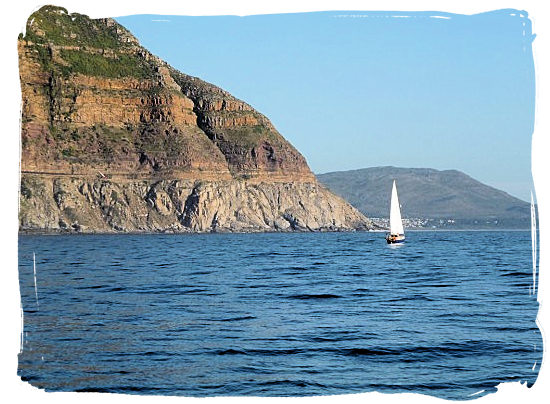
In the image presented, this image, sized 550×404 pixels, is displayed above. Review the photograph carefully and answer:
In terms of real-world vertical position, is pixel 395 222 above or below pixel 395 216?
below

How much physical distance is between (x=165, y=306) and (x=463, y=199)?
111 meters

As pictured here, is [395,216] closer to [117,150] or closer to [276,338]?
[276,338]

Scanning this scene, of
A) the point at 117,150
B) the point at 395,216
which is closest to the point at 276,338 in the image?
the point at 395,216

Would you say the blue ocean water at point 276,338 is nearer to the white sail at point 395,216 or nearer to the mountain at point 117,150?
the white sail at point 395,216

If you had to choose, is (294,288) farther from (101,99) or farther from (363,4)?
(101,99)

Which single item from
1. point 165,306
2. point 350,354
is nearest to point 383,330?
point 350,354

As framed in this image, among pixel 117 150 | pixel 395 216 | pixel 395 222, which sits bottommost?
pixel 395 222

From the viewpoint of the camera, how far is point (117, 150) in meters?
168

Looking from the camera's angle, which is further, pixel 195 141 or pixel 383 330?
pixel 195 141

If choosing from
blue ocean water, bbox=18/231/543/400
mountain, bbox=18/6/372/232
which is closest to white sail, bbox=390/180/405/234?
blue ocean water, bbox=18/231/543/400

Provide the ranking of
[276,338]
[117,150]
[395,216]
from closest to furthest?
1. [276,338]
2. [395,216]
3. [117,150]

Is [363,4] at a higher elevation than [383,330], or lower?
higher

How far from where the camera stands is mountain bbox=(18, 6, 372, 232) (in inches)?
6009

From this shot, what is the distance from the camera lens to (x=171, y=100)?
18225 centimetres
